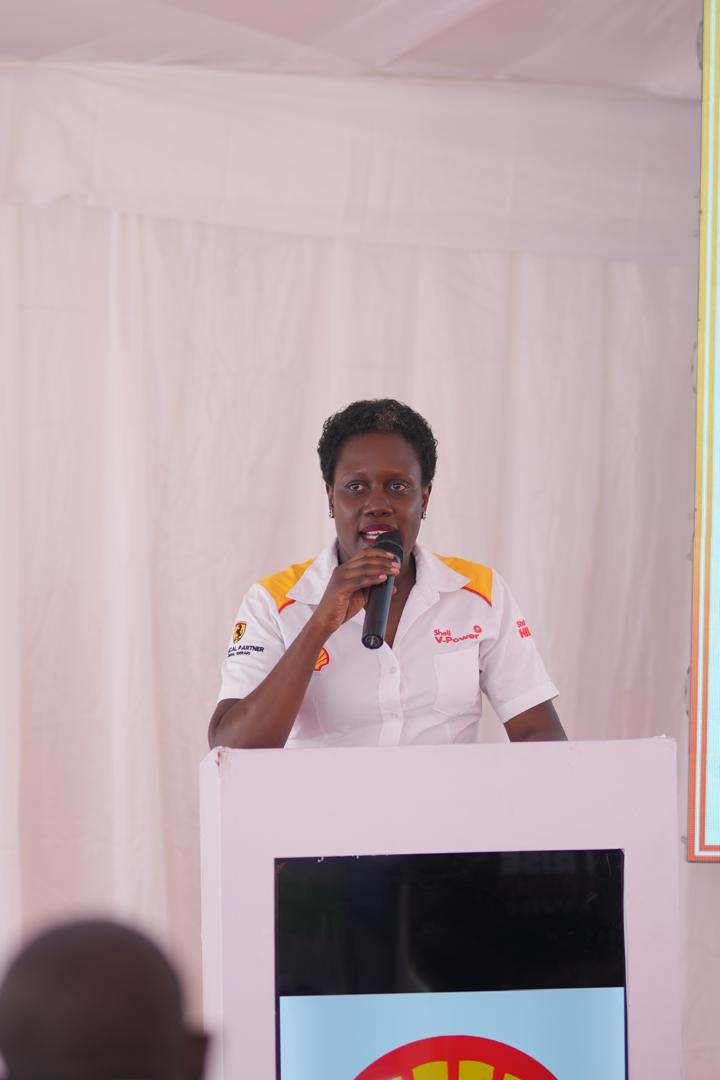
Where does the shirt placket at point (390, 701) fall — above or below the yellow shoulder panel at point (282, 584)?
below

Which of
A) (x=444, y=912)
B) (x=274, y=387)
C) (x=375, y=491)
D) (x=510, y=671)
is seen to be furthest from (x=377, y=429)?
(x=444, y=912)

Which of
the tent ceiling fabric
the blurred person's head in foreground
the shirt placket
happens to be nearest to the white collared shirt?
the shirt placket

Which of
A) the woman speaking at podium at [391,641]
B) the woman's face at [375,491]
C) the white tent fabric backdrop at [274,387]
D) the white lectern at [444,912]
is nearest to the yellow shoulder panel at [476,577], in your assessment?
the woman speaking at podium at [391,641]

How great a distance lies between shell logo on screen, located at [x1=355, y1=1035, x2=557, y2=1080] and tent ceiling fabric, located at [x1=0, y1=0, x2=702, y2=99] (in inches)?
87.0

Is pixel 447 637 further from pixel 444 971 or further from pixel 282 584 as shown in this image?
pixel 444 971

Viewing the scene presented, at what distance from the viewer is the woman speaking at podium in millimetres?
2148

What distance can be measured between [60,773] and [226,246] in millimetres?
1455

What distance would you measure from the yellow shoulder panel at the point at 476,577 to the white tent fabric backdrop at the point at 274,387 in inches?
32.4

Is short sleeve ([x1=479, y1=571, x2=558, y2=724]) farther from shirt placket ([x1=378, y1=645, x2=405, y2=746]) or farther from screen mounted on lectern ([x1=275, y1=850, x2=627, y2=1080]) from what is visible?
screen mounted on lectern ([x1=275, y1=850, x2=627, y2=1080])

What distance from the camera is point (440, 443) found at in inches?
126

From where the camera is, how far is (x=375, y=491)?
7.25ft

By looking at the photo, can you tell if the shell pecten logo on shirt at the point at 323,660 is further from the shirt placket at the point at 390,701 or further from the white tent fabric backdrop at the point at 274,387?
the white tent fabric backdrop at the point at 274,387

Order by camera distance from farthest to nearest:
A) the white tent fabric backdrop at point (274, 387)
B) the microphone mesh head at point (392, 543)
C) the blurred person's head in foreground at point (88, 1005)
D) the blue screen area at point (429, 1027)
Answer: the white tent fabric backdrop at point (274, 387)
the microphone mesh head at point (392, 543)
the blue screen area at point (429, 1027)
the blurred person's head in foreground at point (88, 1005)

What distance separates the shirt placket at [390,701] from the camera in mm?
2137
